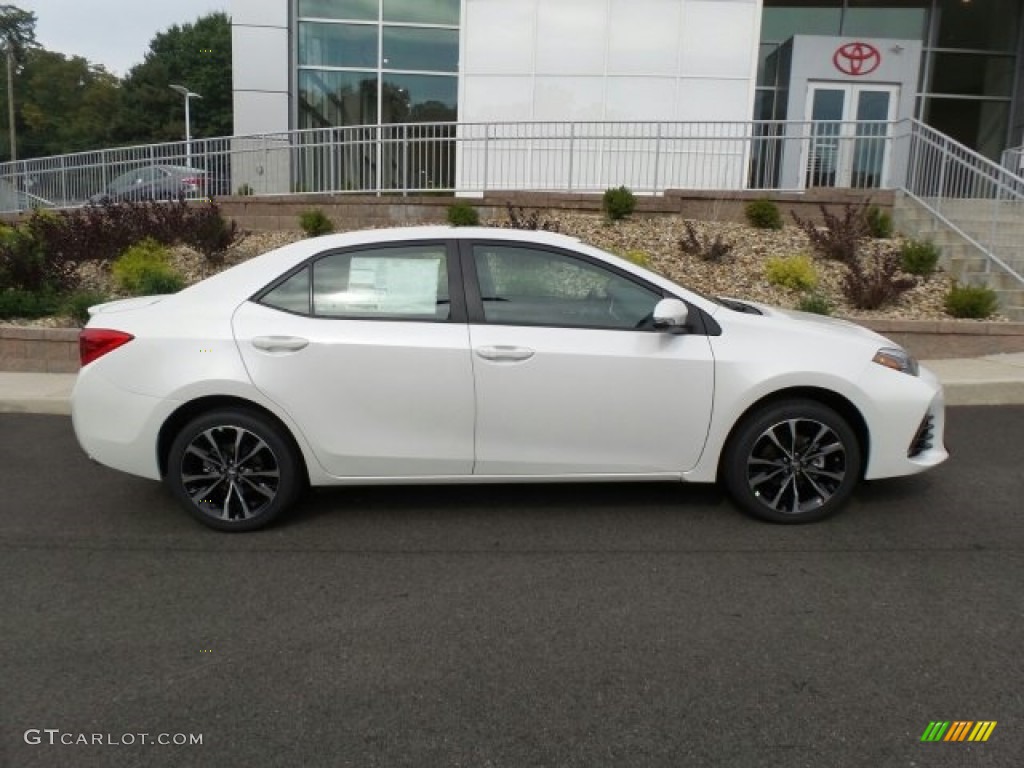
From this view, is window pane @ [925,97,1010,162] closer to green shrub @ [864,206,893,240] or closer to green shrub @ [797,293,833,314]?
green shrub @ [864,206,893,240]

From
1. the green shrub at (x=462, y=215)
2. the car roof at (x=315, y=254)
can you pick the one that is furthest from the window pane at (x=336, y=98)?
the car roof at (x=315, y=254)

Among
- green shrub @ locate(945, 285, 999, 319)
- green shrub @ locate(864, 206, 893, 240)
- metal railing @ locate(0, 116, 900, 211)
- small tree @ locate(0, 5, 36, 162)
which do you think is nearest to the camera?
green shrub @ locate(945, 285, 999, 319)

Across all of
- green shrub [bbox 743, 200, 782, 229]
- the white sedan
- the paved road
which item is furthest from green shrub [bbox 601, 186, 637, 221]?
the white sedan

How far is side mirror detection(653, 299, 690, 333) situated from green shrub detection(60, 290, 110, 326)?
22.8 feet

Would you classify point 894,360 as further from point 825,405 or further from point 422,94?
point 422,94

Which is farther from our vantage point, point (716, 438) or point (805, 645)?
point (716, 438)

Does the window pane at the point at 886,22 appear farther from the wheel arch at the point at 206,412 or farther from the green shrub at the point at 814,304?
the wheel arch at the point at 206,412

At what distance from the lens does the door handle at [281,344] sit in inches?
174

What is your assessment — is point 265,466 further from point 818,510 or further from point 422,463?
point 818,510

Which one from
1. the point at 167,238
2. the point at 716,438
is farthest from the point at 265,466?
the point at 167,238

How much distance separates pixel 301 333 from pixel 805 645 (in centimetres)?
283

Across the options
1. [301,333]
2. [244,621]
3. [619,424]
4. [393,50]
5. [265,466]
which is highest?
[393,50]

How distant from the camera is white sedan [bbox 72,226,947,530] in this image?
174 inches

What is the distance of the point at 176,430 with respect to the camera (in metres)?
4.57
